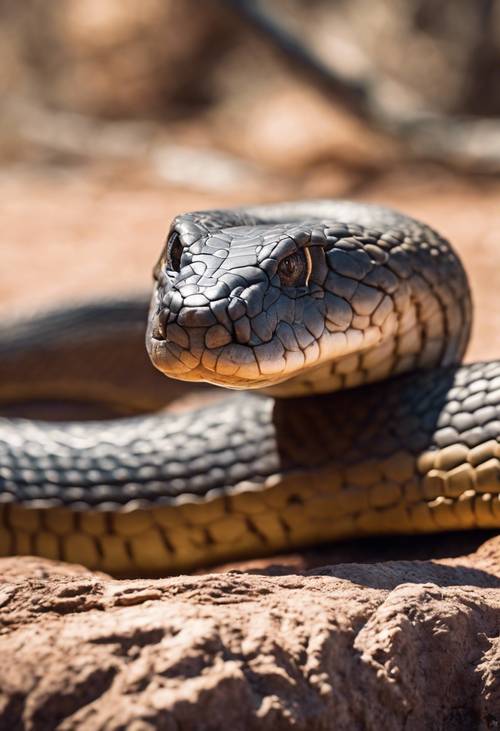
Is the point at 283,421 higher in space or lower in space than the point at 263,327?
lower

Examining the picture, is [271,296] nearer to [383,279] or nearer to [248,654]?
[383,279]

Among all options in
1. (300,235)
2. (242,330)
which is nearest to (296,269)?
(300,235)

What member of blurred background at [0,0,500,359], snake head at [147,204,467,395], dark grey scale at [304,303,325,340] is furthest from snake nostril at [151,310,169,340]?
blurred background at [0,0,500,359]

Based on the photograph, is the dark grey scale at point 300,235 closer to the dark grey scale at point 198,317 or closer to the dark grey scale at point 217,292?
the dark grey scale at point 217,292

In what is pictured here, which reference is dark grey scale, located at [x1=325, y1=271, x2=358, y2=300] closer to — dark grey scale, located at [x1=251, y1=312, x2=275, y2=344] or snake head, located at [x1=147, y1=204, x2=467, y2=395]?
snake head, located at [x1=147, y1=204, x2=467, y2=395]

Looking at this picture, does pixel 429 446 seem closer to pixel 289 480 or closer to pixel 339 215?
pixel 289 480
